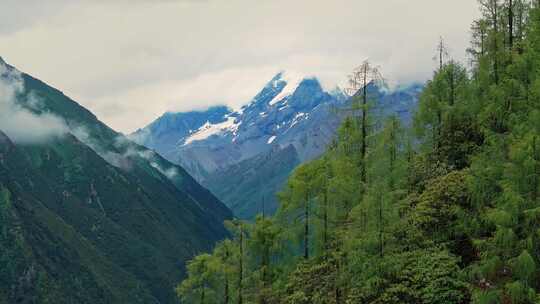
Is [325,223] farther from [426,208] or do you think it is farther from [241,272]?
[426,208]

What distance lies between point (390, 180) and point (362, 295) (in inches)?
525

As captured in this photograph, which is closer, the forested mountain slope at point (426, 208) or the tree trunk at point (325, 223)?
the forested mountain slope at point (426, 208)

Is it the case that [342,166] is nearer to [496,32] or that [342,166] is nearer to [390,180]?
[390,180]

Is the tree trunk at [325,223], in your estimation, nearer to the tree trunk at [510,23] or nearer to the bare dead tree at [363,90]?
the bare dead tree at [363,90]

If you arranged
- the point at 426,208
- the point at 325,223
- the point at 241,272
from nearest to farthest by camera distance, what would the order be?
1. the point at 426,208
2. the point at 325,223
3. the point at 241,272

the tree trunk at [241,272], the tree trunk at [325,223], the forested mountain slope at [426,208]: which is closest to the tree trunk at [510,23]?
the forested mountain slope at [426,208]

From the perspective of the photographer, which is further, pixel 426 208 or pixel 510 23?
pixel 510 23

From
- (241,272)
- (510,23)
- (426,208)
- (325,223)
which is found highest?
(510,23)

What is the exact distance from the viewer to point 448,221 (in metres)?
42.0

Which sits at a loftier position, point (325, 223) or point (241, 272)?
point (325, 223)

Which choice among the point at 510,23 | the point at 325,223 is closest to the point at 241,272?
the point at 325,223

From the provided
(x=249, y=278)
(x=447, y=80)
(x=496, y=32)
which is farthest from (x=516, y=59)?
Answer: (x=249, y=278)

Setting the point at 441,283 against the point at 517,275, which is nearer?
the point at 517,275

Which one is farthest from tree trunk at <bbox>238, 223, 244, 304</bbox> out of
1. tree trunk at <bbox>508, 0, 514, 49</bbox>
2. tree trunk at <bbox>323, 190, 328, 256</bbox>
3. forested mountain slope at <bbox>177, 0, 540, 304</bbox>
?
tree trunk at <bbox>508, 0, 514, 49</bbox>
